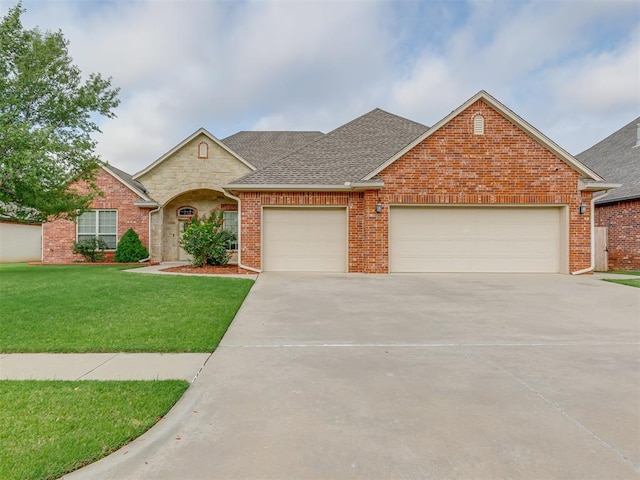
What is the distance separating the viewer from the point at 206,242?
1330 centimetres

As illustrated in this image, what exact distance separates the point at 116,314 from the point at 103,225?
42.2 ft

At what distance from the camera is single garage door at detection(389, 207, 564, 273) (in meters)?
12.5

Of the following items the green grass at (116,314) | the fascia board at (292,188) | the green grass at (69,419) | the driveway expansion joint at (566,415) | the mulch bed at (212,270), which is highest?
the fascia board at (292,188)

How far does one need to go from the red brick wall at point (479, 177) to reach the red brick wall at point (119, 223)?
1118cm

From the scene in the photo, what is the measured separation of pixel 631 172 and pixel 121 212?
78.8 ft

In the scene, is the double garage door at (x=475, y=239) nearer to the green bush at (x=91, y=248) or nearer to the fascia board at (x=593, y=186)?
the fascia board at (x=593, y=186)

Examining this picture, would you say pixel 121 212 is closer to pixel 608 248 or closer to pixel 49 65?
pixel 49 65

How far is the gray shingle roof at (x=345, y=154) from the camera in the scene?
12891 millimetres

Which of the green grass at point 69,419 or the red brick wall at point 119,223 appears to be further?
the red brick wall at point 119,223

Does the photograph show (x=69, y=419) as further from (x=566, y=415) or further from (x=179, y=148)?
(x=179, y=148)

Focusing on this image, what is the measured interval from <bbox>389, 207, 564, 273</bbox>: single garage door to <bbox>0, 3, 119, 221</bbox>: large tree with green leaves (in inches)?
446

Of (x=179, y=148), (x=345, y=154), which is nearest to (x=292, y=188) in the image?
(x=345, y=154)

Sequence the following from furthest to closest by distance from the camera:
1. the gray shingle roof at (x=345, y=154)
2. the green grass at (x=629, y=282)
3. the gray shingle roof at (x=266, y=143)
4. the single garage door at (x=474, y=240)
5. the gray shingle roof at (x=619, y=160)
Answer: the gray shingle roof at (x=266, y=143), the gray shingle roof at (x=619, y=160), the gray shingle roof at (x=345, y=154), the single garage door at (x=474, y=240), the green grass at (x=629, y=282)

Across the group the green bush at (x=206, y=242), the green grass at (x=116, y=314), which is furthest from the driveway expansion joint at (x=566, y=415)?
the green bush at (x=206, y=242)
